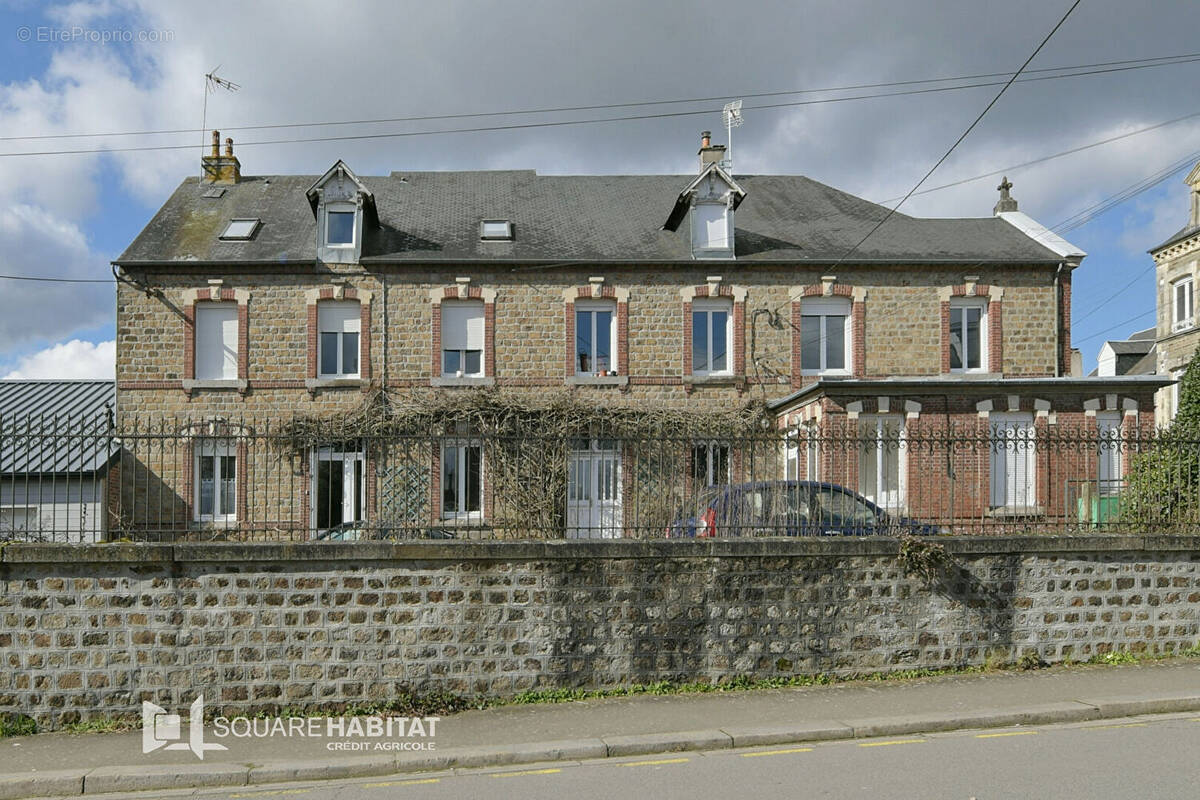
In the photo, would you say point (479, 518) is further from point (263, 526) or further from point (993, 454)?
point (993, 454)

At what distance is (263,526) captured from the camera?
10.6 meters

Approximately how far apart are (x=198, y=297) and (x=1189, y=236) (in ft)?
110

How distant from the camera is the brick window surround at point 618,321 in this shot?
2373cm

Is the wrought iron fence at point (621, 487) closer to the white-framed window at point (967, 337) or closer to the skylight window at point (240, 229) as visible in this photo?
the white-framed window at point (967, 337)

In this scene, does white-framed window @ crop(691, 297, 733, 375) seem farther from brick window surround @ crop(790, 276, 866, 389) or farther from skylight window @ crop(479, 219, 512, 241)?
skylight window @ crop(479, 219, 512, 241)

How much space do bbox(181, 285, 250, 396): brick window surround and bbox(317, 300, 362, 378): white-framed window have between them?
5.34ft

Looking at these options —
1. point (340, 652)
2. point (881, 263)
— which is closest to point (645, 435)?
point (340, 652)

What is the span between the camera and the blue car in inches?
413

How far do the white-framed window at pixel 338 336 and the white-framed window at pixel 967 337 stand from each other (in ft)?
44.8

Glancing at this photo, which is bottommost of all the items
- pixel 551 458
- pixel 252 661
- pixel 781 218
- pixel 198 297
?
pixel 252 661

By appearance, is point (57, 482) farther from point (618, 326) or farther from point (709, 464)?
point (618, 326)

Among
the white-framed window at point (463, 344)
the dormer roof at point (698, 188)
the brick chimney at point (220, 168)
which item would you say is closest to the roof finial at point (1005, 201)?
the dormer roof at point (698, 188)

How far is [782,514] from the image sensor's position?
1062 cm

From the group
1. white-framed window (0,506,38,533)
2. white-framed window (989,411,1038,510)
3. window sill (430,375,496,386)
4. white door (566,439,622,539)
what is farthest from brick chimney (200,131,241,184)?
white-framed window (989,411,1038,510)
